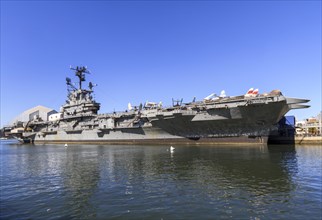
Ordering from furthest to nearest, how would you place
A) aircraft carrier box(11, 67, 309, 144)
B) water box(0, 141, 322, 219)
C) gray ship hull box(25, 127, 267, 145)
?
gray ship hull box(25, 127, 267, 145), aircraft carrier box(11, 67, 309, 144), water box(0, 141, 322, 219)

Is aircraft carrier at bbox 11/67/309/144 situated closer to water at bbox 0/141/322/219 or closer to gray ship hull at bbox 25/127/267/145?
gray ship hull at bbox 25/127/267/145

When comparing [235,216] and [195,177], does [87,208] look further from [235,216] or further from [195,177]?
[195,177]

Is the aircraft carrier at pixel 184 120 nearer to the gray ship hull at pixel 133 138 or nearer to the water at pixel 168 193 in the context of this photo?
the gray ship hull at pixel 133 138

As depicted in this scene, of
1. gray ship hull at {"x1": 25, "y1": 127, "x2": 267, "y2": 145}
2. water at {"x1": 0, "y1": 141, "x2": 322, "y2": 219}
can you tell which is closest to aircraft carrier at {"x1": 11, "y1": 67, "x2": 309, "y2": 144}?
gray ship hull at {"x1": 25, "y1": 127, "x2": 267, "y2": 145}

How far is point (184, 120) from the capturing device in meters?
34.2

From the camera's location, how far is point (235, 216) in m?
8.27

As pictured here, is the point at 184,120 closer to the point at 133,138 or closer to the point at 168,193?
the point at 133,138

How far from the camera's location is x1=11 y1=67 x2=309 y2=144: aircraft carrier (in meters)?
29.9

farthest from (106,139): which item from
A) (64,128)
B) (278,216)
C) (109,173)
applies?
(278,216)

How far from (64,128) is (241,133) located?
3474 cm

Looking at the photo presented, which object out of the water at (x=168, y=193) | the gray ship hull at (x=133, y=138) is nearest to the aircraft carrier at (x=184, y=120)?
the gray ship hull at (x=133, y=138)

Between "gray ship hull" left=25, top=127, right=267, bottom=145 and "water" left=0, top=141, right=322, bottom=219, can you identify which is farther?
"gray ship hull" left=25, top=127, right=267, bottom=145

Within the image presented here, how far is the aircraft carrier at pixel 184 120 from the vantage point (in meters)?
29.9

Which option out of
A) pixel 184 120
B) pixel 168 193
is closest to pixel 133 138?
pixel 184 120
